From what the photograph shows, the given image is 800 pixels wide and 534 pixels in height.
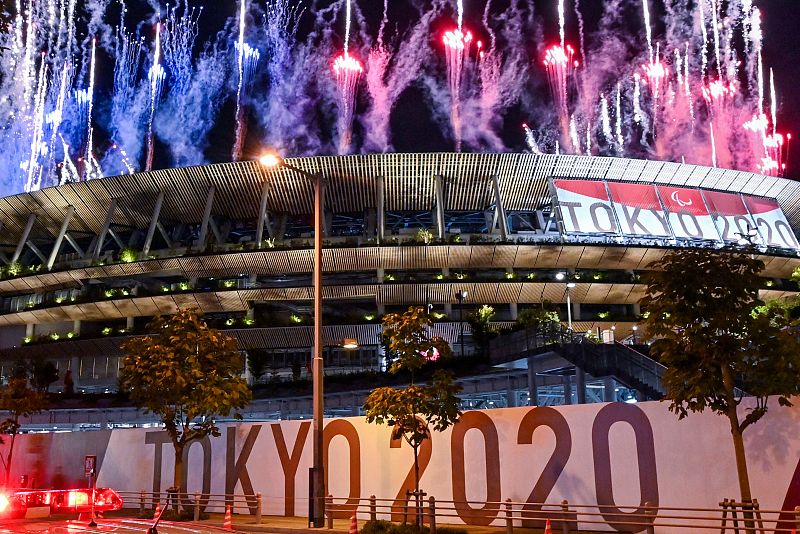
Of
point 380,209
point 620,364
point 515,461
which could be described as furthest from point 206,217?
point 515,461

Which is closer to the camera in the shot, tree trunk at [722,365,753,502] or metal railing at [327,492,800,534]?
tree trunk at [722,365,753,502]

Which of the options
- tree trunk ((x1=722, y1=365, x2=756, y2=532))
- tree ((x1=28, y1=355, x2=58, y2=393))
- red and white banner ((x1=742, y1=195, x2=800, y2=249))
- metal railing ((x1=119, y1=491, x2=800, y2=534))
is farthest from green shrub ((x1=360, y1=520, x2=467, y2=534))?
red and white banner ((x1=742, y1=195, x2=800, y2=249))

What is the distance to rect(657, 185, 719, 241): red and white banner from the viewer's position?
61.1 meters

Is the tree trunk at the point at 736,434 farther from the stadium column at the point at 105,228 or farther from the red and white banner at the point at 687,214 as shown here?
the stadium column at the point at 105,228

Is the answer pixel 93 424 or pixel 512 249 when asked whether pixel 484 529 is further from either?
pixel 93 424

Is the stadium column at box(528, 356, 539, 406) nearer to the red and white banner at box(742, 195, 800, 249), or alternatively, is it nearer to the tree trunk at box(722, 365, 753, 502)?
the tree trunk at box(722, 365, 753, 502)

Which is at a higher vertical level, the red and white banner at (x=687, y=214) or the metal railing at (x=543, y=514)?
the red and white banner at (x=687, y=214)

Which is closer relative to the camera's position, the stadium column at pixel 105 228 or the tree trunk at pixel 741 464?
the tree trunk at pixel 741 464

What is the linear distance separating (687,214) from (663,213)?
2.19 metres

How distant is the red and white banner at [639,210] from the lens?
59875 mm

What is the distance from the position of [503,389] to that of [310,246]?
21.3 m

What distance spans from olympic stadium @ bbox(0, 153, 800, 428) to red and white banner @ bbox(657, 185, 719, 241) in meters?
0.16

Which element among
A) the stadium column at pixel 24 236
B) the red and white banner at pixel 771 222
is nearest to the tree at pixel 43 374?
the stadium column at pixel 24 236

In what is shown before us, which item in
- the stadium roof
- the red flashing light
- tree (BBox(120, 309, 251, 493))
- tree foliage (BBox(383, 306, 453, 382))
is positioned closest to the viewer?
tree foliage (BBox(383, 306, 453, 382))
